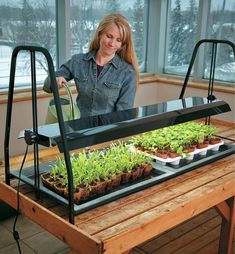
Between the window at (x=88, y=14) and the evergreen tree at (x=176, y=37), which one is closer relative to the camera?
the window at (x=88, y=14)

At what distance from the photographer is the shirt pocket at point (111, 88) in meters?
2.42

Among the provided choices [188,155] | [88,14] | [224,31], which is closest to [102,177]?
[188,155]

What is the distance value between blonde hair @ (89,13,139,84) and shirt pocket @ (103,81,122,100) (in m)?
0.18

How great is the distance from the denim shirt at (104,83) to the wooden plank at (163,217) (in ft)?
2.86

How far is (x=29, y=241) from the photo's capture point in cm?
267

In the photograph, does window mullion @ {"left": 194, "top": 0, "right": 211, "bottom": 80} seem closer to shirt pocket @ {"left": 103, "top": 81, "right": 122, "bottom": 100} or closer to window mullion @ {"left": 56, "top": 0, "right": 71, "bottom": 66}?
window mullion @ {"left": 56, "top": 0, "right": 71, "bottom": 66}

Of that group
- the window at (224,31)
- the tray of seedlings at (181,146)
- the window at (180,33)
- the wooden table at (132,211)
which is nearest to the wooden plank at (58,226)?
the wooden table at (132,211)

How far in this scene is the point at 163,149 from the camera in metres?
2.01

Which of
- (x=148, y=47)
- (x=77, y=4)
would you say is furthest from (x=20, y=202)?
(x=148, y=47)

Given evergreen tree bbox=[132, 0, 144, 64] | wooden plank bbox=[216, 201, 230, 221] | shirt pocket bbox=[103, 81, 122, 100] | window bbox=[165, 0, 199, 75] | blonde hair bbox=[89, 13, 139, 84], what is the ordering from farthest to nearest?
evergreen tree bbox=[132, 0, 144, 64], window bbox=[165, 0, 199, 75], shirt pocket bbox=[103, 81, 122, 100], blonde hair bbox=[89, 13, 139, 84], wooden plank bbox=[216, 201, 230, 221]

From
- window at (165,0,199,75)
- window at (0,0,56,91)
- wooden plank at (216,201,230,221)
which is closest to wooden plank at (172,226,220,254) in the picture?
wooden plank at (216,201,230,221)

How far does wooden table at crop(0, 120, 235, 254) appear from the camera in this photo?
4.45ft

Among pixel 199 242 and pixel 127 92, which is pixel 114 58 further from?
pixel 199 242

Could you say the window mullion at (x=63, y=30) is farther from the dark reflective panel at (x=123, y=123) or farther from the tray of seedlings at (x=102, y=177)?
the tray of seedlings at (x=102, y=177)
